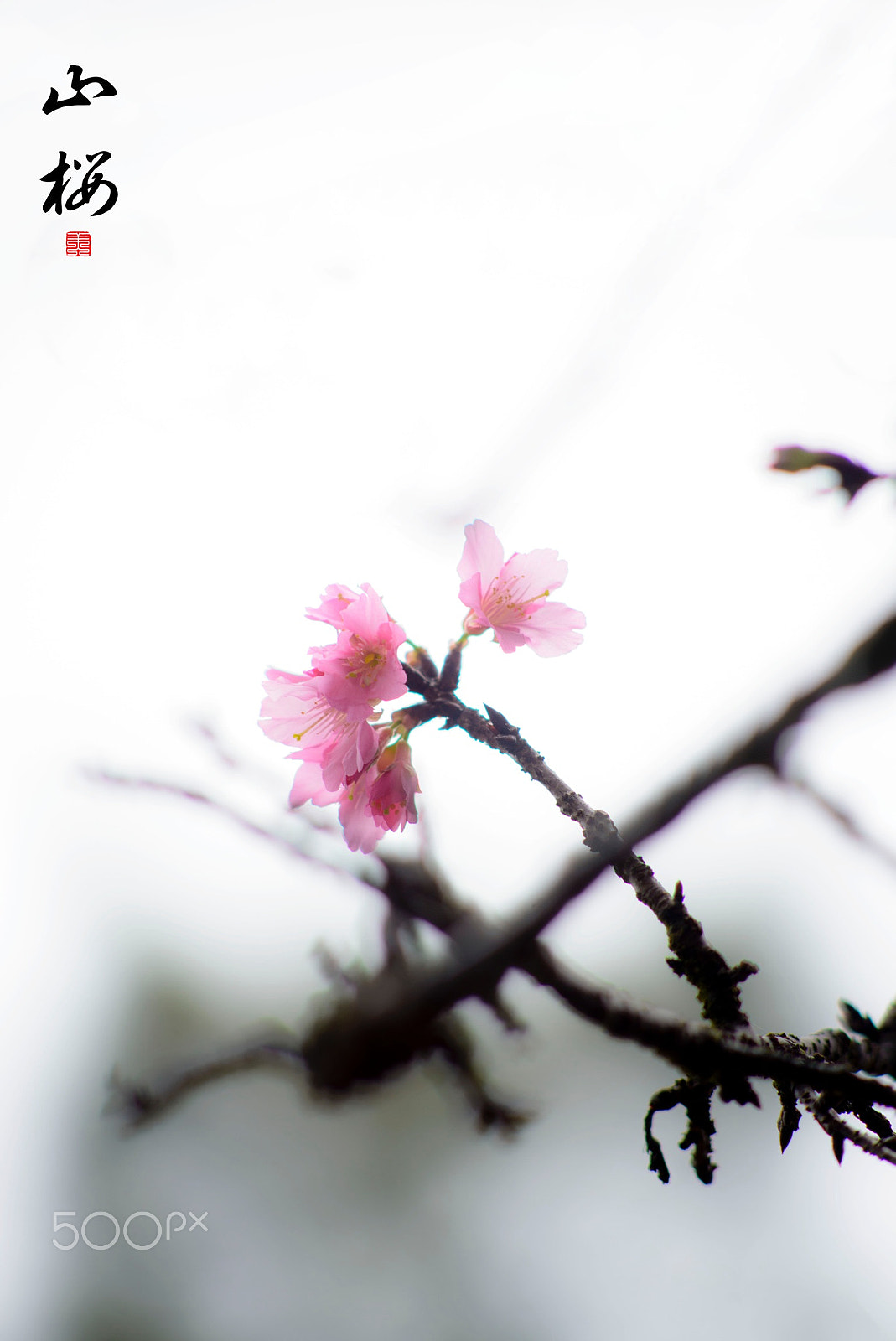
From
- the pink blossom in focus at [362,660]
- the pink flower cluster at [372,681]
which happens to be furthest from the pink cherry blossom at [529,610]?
the pink blossom in focus at [362,660]

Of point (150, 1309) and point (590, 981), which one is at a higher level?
point (590, 981)

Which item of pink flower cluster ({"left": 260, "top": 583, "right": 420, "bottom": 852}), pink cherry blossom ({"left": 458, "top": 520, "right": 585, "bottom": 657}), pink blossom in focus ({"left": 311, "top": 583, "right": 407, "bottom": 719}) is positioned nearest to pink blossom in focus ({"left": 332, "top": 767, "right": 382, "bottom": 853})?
pink flower cluster ({"left": 260, "top": 583, "right": 420, "bottom": 852})

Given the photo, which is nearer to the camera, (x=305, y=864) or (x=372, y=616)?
(x=372, y=616)

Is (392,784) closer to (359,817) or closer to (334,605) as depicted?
(359,817)

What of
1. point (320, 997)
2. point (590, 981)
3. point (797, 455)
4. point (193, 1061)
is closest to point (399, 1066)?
point (320, 997)

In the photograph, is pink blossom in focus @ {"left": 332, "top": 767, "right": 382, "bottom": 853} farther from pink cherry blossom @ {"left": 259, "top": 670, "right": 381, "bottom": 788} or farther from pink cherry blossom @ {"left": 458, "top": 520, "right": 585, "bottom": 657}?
pink cherry blossom @ {"left": 458, "top": 520, "right": 585, "bottom": 657}

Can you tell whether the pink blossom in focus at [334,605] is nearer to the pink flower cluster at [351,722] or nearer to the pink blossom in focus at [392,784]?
the pink flower cluster at [351,722]

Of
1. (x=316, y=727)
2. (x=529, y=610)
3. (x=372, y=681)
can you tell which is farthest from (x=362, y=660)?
(x=529, y=610)

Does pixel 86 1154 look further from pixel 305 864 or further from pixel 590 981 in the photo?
pixel 590 981
